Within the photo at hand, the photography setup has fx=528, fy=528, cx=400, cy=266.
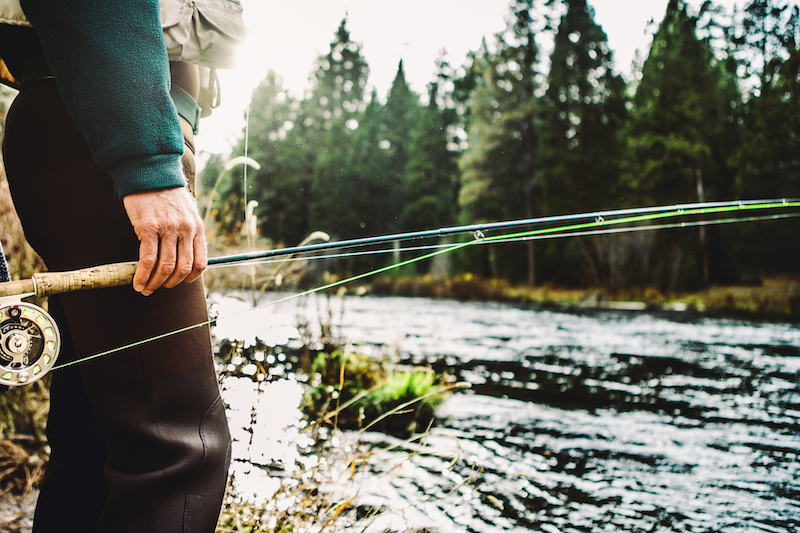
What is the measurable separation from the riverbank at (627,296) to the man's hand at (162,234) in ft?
38.1

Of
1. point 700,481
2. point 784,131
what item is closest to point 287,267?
point 700,481

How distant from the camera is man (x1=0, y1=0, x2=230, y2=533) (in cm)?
70

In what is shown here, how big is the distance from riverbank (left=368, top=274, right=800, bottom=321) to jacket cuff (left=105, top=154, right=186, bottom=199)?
11659 mm

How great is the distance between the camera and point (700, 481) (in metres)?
2.30

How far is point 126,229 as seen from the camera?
80 centimetres

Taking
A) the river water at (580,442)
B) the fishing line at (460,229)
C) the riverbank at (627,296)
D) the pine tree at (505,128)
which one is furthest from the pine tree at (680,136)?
the fishing line at (460,229)

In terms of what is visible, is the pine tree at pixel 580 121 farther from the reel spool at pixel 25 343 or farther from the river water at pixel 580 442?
the reel spool at pixel 25 343

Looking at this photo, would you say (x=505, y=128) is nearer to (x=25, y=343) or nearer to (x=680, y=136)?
(x=680, y=136)

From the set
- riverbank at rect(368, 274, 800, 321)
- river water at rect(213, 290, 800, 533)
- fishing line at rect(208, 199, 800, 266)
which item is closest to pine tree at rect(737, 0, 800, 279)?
riverbank at rect(368, 274, 800, 321)

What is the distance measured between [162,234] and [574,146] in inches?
732

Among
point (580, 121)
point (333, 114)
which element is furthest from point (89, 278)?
point (333, 114)

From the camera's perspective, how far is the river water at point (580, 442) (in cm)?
183

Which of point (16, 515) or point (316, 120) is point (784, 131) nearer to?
point (16, 515)

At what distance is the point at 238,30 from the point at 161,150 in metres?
0.38
